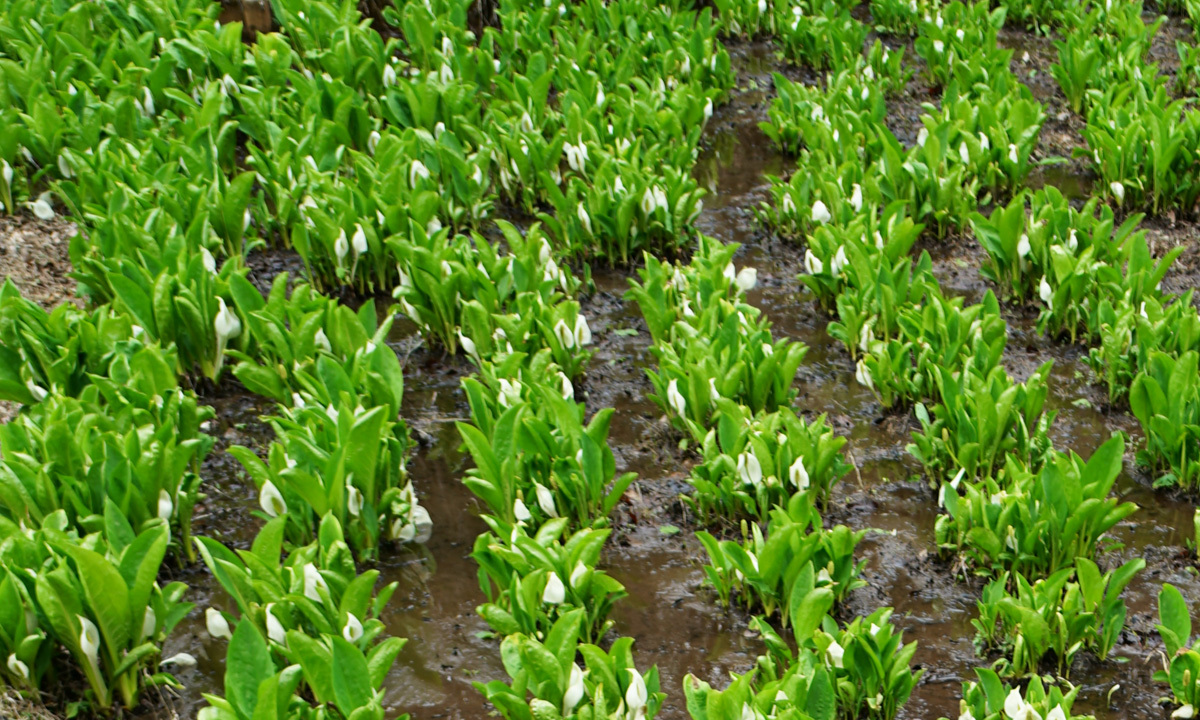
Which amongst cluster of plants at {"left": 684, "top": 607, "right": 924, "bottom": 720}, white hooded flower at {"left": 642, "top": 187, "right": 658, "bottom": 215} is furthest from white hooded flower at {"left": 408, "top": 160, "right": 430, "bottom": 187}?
cluster of plants at {"left": 684, "top": 607, "right": 924, "bottom": 720}

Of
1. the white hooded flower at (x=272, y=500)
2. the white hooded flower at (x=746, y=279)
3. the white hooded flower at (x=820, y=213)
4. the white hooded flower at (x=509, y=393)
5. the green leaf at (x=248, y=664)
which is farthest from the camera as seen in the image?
the white hooded flower at (x=820, y=213)

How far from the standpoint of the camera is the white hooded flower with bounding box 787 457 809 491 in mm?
3533

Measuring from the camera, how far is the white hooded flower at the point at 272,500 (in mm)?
3354

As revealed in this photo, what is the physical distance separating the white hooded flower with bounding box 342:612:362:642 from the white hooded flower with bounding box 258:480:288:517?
55cm

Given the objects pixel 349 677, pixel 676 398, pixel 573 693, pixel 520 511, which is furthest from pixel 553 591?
pixel 676 398

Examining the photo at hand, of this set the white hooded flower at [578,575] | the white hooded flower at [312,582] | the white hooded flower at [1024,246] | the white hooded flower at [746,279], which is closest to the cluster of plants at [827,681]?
the white hooded flower at [578,575]

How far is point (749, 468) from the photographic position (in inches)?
140

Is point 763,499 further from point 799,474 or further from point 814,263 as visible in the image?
point 814,263

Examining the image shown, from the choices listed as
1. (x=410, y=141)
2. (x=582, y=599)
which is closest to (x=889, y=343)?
(x=582, y=599)

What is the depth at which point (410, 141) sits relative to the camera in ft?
17.6

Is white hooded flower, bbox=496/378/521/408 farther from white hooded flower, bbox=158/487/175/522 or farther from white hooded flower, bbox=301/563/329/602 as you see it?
white hooded flower, bbox=158/487/175/522

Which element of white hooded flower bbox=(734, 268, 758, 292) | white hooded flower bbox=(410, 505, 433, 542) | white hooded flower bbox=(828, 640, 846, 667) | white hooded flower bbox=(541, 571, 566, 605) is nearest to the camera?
white hooded flower bbox=(828, 640, 846, 667)

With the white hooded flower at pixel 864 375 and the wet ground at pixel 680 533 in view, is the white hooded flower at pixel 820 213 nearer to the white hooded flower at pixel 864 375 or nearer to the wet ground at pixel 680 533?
the wet ground at pixel 680 533

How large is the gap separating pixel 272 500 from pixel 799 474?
1630 millimetres
